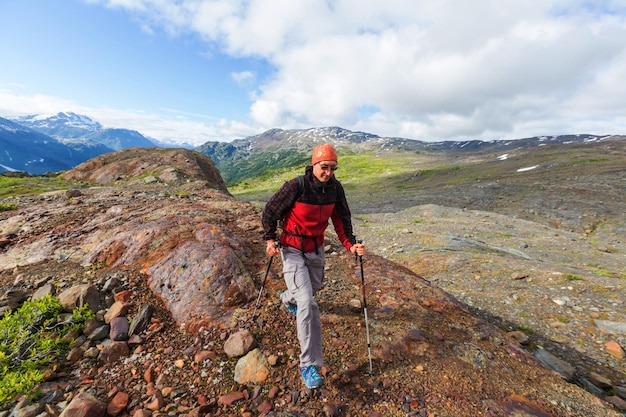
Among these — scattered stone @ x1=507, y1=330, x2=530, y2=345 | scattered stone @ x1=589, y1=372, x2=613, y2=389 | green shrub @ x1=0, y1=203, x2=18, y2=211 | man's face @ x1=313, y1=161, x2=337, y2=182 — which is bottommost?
scattered stone @ x1=589, y1=372, x2=613, y2=389

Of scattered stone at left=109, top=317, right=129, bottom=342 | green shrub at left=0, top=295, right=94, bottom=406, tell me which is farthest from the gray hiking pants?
green shrub at left=0, top=295, right=94, bottom=406

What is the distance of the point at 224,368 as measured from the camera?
5.65m

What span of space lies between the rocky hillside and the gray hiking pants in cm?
61

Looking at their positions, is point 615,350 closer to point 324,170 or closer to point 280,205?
point 324,170

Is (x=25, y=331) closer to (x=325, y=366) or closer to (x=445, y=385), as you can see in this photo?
(x=325, y=366)

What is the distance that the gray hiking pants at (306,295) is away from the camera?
540cm

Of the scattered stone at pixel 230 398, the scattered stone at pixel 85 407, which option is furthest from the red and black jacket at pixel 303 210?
the scattered stone at pixel 85 407

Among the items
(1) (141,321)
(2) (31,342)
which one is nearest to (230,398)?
(1) (141,321)

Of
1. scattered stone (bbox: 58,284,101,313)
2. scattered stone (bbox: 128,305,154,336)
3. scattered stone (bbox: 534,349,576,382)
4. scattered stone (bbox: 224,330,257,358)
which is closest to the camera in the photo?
scattered stone (bbox: 224,330,257,358)

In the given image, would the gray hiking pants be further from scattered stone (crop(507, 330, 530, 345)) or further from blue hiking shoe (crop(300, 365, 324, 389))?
scattered stone (crop(507, 330, 530, 345))

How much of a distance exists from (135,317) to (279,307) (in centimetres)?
325

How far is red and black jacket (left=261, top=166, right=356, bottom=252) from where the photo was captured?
6.23m

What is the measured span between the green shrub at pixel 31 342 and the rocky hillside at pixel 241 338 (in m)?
0.24

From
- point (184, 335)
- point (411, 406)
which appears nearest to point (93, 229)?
point (184, 335)
